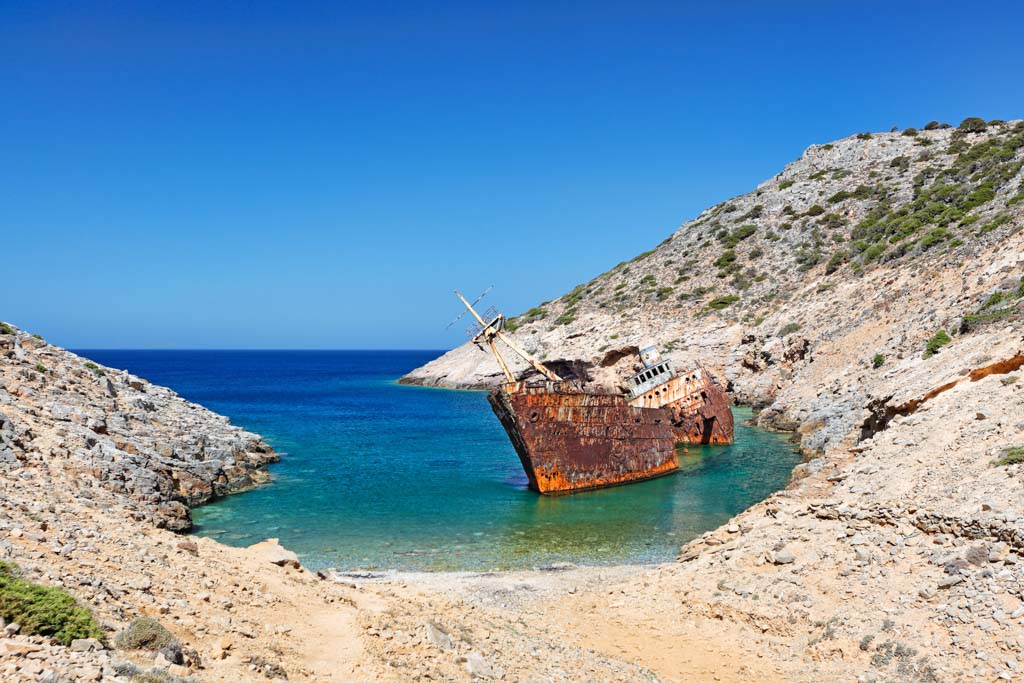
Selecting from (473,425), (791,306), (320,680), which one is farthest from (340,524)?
(791,306)

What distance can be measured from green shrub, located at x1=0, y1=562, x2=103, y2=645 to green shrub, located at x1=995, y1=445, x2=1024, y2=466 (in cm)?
1314

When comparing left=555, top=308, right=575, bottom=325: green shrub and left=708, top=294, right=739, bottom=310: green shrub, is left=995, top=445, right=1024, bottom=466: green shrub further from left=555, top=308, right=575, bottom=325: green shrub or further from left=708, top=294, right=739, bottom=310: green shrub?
left=555, top=308, right=575, bottom=325: green shrub

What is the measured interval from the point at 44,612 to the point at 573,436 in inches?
805

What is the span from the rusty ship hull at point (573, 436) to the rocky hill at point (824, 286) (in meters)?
7.64

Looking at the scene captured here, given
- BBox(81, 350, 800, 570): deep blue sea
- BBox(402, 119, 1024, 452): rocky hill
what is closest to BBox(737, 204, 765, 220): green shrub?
BBox(402, 119, 1024, 452): rocky hill

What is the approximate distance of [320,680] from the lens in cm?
738

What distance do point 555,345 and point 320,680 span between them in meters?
59.8

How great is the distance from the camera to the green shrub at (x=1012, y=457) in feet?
39.4

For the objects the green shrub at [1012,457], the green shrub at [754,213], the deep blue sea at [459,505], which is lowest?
the deep blue sea at [459,505]

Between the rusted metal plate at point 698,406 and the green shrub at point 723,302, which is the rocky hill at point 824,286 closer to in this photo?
the green shrub at point 723,302

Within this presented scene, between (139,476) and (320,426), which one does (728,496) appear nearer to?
(139,476)

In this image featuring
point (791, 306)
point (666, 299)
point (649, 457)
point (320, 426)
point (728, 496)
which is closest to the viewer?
point (728, 496)

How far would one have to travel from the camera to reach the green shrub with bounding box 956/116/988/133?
73125mm

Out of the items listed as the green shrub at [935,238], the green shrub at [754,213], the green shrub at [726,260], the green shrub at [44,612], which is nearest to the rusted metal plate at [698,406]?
the green shrub at [935,238]
